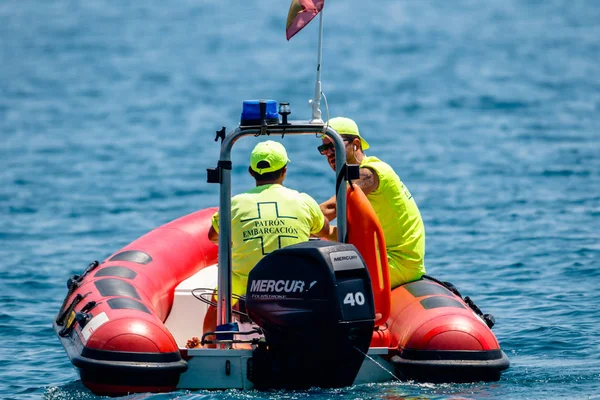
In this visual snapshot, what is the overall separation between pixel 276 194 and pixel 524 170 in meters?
10.9

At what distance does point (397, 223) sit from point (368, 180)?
34cm

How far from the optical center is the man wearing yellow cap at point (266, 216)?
20.8 feet

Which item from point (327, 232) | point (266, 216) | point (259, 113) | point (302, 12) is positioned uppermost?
point (302, 12)

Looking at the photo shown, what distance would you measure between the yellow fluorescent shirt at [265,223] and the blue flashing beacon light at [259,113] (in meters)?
0.55

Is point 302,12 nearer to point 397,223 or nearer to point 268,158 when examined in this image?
point 268,158

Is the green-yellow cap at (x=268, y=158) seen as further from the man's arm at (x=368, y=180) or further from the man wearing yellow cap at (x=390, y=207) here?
the man's arm at (x=368, y=180)

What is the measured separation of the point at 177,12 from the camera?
43.2 meters

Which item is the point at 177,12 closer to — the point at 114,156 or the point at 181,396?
the point at 114,156

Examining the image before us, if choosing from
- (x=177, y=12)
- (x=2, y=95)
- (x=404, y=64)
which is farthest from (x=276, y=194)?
(x=177, y=12)

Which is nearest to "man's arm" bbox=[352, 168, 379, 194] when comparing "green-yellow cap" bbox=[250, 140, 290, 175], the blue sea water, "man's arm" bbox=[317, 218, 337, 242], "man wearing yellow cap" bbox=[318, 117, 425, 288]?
"man wearing yellow cap" bbox=[318, 117, 425, 288]

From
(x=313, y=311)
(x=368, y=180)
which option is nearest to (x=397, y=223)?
(x=368, y=180)

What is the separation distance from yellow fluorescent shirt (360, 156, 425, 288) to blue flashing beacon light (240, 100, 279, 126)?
1010 mm

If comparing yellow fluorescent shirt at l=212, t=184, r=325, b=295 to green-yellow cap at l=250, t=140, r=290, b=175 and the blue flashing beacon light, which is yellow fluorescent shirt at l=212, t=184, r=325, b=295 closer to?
green-yellow cap at l=250, t=140, r=290, b=175

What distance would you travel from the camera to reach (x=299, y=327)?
5609 millimetres
